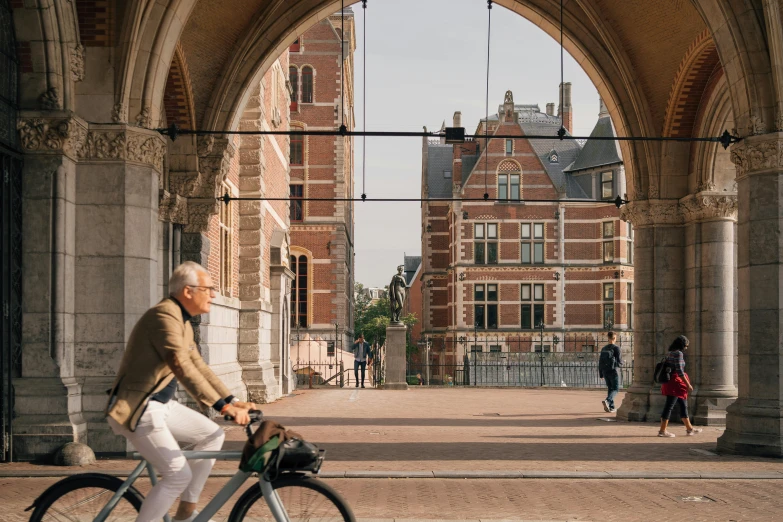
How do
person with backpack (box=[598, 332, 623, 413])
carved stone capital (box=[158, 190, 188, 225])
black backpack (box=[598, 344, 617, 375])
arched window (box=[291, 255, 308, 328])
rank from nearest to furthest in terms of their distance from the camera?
carved stone capital (box=[158, 190, 188, 225])
person with backpack (box=[598, 332, 623, 413])
black backpack (box=[598, 344, 617, 375])
arched window (box=[291, 255, 308, 328])

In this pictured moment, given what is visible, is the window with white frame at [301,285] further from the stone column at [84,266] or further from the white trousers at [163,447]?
the white trousers at [163,447]

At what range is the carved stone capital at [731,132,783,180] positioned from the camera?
11.8m

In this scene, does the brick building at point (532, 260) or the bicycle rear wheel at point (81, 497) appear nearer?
the bicycle rear wheel at point (81, 497)

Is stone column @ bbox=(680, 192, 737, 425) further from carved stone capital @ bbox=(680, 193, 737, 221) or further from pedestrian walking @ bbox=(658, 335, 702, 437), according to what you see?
pedestrian walking @ bbox=(658, 335, 702, 437)

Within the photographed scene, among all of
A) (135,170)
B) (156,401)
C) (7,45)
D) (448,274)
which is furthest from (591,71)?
(448,274)

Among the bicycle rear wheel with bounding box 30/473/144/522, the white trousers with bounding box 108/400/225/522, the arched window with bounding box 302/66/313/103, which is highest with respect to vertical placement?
the arched window with bounding box 302/66/313/103

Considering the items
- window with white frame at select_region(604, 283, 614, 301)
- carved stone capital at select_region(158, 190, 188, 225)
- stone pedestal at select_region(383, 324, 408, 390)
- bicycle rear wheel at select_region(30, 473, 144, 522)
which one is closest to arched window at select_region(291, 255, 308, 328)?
window with white frame at select_region(604, 283, 614, 301)

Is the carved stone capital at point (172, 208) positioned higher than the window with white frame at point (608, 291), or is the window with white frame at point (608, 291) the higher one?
the carved stone capital at point (172, 208)

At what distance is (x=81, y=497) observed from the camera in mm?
5008

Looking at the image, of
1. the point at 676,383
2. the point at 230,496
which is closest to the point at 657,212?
the point at 676,383

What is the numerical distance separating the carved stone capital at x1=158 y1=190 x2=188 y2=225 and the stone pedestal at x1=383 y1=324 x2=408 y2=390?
42.1 ft

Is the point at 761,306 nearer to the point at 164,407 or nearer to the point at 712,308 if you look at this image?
the point at 712,308

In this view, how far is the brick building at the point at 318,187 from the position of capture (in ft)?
159

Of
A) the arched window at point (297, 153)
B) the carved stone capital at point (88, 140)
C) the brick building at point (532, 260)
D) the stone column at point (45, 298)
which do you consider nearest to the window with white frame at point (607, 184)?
the brick building at point (532, 260)
